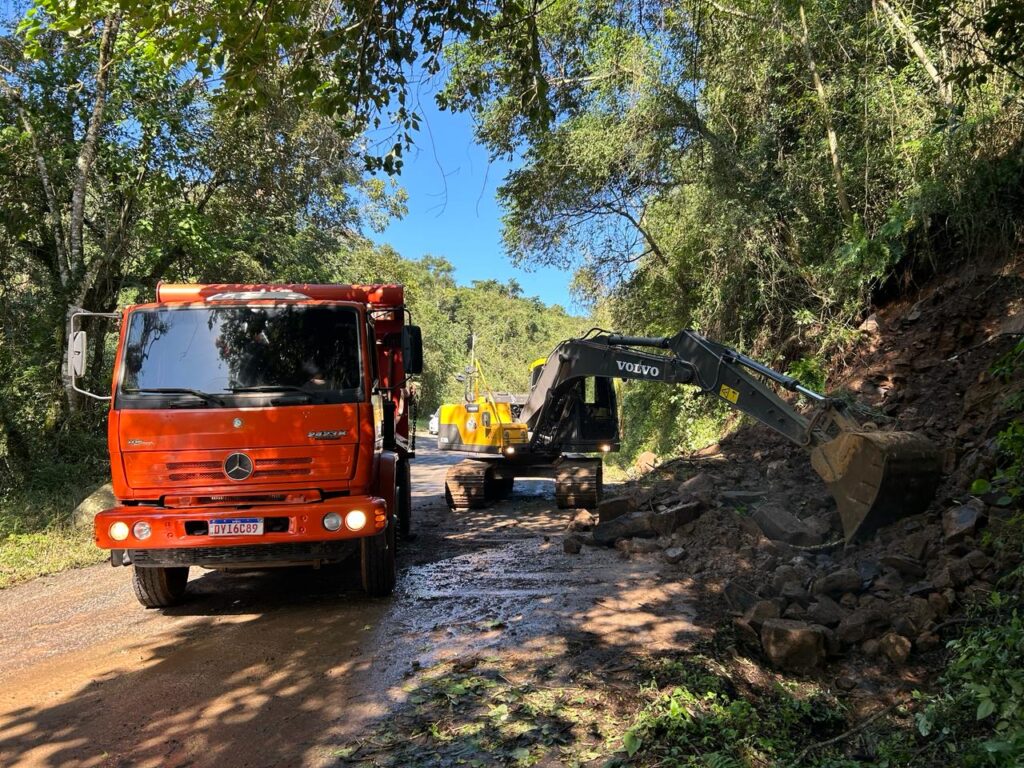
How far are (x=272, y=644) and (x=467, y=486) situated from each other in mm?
6079

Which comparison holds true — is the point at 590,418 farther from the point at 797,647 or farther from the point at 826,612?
the point at 797,647

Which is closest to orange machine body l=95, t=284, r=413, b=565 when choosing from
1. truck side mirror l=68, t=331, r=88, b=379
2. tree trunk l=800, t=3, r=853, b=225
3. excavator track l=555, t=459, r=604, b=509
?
truck side mirror l=68, t=331, r=88, b=379

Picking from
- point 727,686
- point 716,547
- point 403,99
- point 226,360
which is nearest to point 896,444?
point 716,547

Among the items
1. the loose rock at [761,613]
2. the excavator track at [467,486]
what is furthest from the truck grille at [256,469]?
the excavator track at [467,486]

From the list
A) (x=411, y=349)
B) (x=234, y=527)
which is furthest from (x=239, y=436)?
(x=411, y=349)

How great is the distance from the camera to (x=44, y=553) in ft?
25.7

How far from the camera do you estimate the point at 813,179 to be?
1145 cm

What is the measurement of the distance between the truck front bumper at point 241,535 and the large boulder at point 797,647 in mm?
2808

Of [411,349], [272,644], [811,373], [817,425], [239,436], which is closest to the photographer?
[272,644]

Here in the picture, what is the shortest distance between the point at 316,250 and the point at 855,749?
1540 cm

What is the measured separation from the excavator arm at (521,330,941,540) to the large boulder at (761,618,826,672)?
175cm

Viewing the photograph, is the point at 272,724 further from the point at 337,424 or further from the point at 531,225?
the point at 531,225

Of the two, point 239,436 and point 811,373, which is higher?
point 811,373

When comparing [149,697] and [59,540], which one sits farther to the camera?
[59,540]
